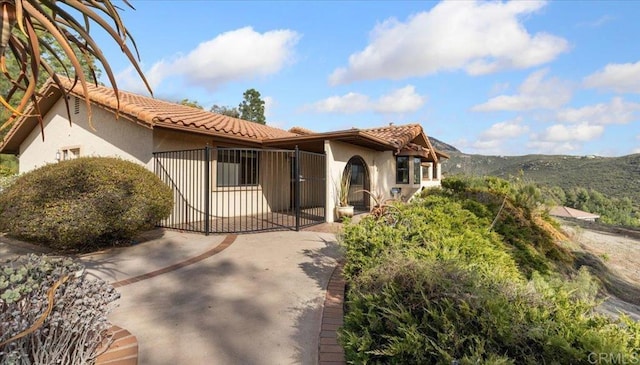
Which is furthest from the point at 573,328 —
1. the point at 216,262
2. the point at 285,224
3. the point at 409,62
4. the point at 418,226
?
the point at 409,62

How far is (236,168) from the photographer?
11.3 m

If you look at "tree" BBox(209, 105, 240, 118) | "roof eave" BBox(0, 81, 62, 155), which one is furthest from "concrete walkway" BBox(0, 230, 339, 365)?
"tree" BBox(209, 105, 240, 118)

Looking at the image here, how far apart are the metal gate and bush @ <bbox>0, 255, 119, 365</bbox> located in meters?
5.81

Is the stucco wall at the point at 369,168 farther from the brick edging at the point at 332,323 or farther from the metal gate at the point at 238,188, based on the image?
the brick edging at the point at 332,323

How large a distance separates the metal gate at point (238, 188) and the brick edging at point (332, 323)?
14.8ft

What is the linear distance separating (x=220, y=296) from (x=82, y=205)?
4226mm

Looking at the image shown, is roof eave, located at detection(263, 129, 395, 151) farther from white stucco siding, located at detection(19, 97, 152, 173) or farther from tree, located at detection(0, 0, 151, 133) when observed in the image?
tree, located at detection(0, 0, 151, 133)

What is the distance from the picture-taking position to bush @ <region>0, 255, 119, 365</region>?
206 centimetres

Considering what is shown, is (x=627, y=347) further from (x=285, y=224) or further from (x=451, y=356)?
(x=285, y=224)

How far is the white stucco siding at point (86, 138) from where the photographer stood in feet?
30.6

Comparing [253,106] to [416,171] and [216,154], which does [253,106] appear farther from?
[216,154]

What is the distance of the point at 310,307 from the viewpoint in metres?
3.94

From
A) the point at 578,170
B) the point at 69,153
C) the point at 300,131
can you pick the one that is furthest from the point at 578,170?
the point at 69,153

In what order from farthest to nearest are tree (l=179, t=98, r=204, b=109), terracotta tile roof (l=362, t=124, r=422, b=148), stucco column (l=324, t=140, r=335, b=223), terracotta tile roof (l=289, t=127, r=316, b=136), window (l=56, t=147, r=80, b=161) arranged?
tree (l=179, t=98, r=204, b=109), terracotta tile roof (l=289, t=127, r=316, b=136), terracotta tile roof (l=362, t=124, r=422, b=148), window (l=56, t=147, r=80, b=161), stucco column (l=324, t=140, r=335, b=223)
